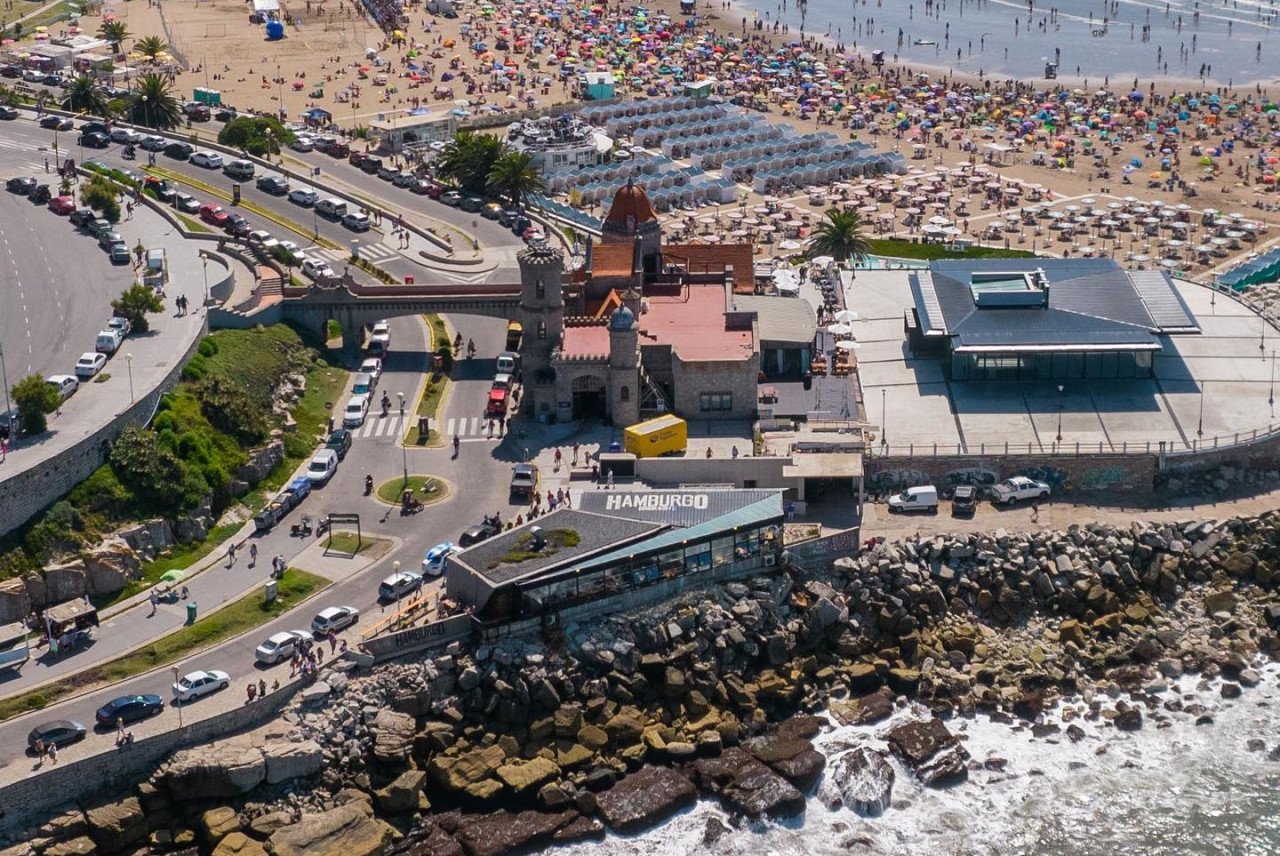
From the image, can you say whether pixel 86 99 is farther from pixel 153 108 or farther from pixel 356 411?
pixel 356 411

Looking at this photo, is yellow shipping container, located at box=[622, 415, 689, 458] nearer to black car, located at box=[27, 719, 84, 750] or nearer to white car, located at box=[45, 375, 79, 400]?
white car, located at box=[45, 375, 79, 400]

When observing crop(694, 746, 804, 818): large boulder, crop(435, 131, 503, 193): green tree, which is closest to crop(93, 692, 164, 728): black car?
crop(694, 746, 804, 818): large boulder

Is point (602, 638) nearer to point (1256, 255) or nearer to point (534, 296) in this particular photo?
point (534, 296)

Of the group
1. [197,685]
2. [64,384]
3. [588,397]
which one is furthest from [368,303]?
[197,685]

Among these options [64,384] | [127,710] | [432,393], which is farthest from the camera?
[432,393]

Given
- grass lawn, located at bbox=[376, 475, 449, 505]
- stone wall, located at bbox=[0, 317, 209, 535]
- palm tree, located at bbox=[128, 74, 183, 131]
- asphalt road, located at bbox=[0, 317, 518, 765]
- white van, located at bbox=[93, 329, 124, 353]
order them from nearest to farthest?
asphalt road, located at bbox=[0, 317, 518, 765]
stone wall, located at bbox=[0, 317, 209, 535]
grass lawn, located at bbox=[376, 475, 449, 505]
white van, located at bbox=[93, 329, 124, 353]
palm tree, located at bbox=[128, 74, 183, 131]
